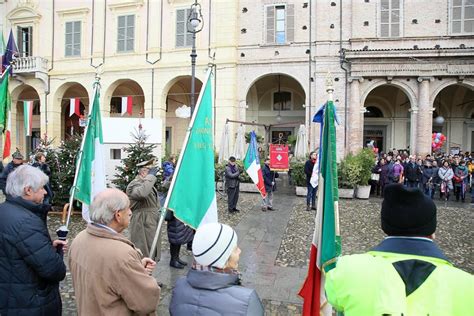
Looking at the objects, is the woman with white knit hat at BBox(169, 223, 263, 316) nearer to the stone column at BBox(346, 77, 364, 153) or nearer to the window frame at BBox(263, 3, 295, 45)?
the stone column at BBox(346, 77, 364, 153)

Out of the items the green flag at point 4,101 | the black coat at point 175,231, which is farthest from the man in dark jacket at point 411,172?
the green flag at point 4,101

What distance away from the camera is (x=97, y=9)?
71.4ft

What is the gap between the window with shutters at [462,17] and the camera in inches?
693

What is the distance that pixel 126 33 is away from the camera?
2128 centimetres

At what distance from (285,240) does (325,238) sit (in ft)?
16.5

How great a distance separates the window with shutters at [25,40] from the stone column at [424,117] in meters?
24.2

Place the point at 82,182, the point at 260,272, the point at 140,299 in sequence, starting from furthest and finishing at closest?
the point at 260,272
the point at 82,182
the point at 140,299

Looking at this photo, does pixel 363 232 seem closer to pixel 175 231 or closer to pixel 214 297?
pixel 175 231

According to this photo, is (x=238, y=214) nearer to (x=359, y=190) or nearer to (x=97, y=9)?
(x=359, y=190)

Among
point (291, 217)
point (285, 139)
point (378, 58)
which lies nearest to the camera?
point (291, 217)

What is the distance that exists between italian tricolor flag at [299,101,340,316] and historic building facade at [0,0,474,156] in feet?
52.9

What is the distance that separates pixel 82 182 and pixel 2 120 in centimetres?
526

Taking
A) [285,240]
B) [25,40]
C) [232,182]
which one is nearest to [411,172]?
[232,182]

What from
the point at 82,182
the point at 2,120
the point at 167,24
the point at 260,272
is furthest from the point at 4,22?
the point at 260,272
